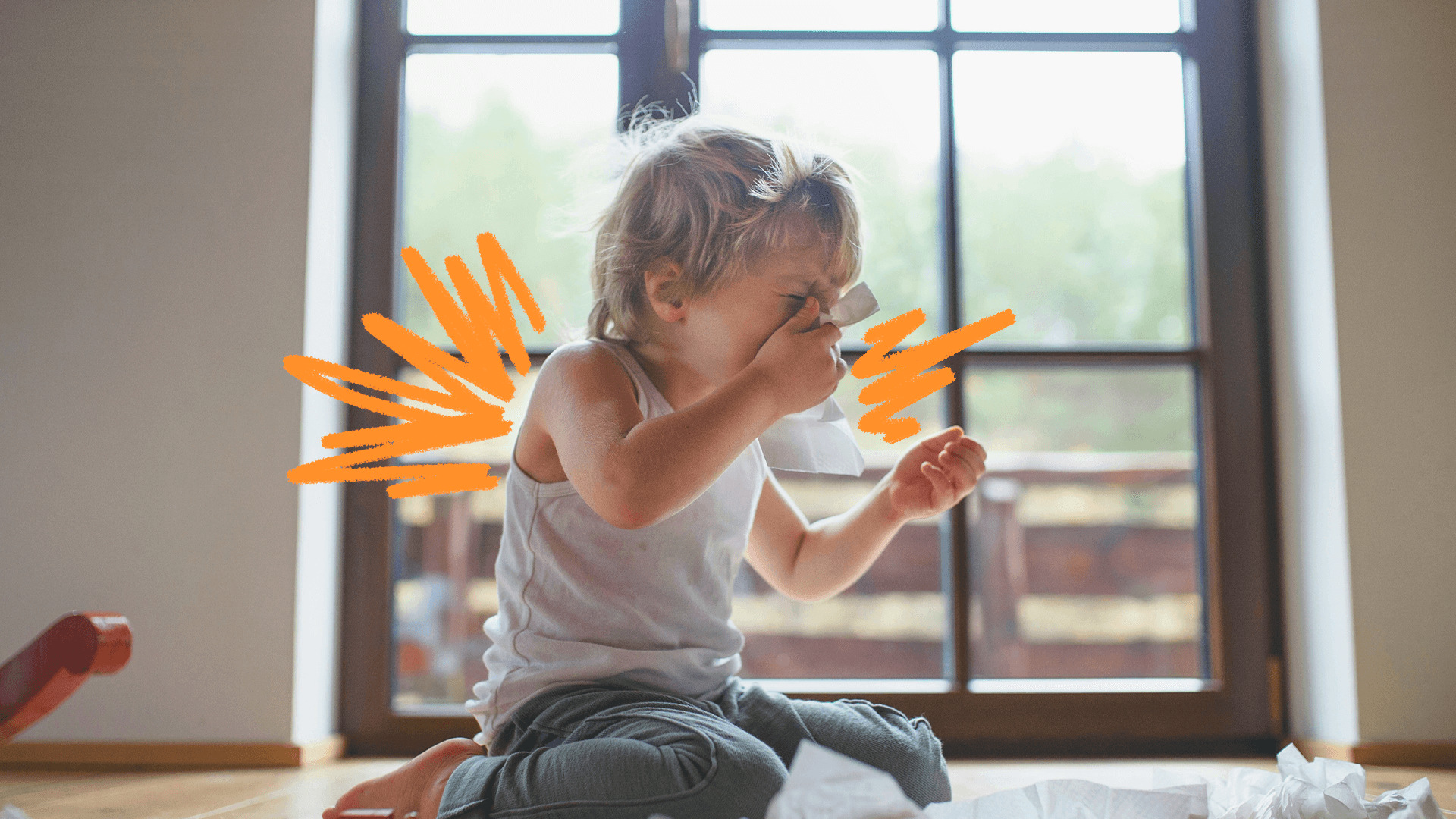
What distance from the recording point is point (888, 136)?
1.33 metres

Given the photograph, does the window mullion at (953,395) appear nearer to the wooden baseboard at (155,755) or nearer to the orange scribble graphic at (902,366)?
the orange scribble graphic at (902,366)

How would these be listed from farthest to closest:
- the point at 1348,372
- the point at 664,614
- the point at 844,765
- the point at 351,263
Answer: the point at 351,263
the point at 1348,372
the point at 664,614
the point at 844,765

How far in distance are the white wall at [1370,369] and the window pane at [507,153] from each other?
0.86 metres

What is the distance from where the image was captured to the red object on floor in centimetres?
52

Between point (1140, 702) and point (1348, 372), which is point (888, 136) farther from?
point (1140, 702)

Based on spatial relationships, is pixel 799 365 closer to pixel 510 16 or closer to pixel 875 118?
pixel 875 118

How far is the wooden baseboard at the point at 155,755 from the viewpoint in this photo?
43.6 inches

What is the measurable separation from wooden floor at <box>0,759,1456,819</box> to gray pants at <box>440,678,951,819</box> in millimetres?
274

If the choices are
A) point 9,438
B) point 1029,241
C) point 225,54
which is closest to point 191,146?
point 225,54

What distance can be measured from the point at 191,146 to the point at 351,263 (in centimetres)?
22

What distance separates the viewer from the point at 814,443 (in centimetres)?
95

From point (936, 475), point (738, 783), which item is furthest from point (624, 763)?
point (936, 475)

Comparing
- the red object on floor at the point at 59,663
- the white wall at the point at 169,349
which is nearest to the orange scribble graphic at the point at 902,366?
the white wall at the point at 169,349

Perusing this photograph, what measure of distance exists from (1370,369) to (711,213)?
826 millimetres
